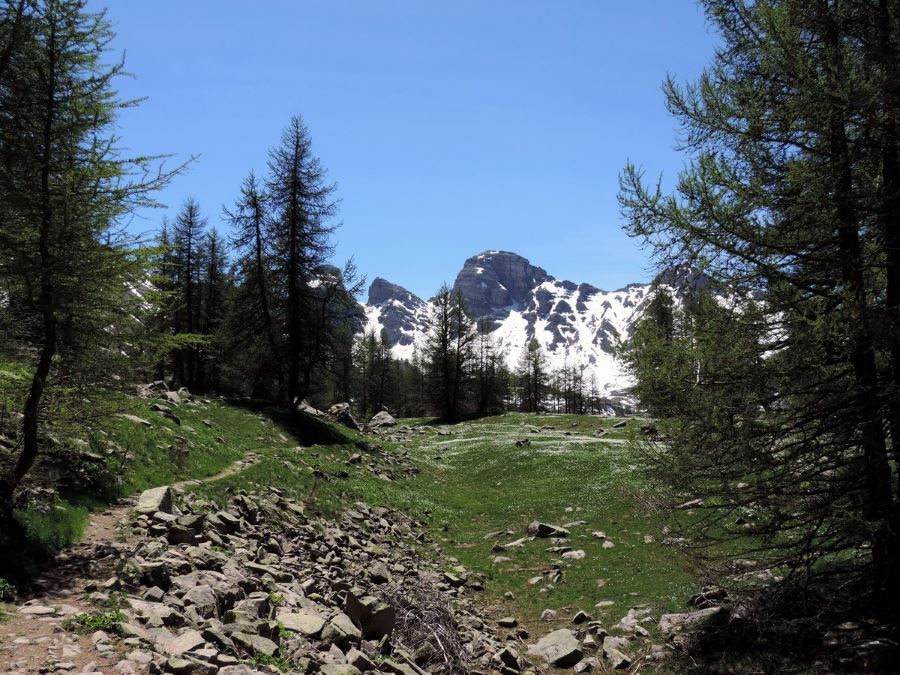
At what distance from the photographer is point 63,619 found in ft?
23.4

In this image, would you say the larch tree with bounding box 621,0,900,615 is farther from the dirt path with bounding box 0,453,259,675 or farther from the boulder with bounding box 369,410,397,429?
the boulder with bounding box 369,410,397,429

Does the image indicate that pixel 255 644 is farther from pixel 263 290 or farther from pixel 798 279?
pixel 263 290

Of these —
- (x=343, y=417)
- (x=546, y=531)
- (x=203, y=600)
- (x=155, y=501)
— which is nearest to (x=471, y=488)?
(x=546, y=531)

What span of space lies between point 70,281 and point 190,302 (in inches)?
1533

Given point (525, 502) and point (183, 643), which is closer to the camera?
point (183, 643)

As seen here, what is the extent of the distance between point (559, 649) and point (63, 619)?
30.7ft

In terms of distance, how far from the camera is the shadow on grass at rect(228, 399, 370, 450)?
3033 cm

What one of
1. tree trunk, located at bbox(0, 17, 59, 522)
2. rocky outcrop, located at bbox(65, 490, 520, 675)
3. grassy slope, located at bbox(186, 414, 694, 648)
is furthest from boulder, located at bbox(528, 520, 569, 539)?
tree trunk, located at bbox(0, 17, 59, 522)

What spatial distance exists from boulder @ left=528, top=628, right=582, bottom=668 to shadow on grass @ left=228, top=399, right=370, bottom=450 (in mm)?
19851

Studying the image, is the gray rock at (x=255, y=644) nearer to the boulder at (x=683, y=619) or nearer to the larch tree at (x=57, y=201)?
the larch tree at (x=57, y=201)

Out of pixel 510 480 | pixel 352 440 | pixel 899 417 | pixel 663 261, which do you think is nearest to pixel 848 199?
pixel 663 261


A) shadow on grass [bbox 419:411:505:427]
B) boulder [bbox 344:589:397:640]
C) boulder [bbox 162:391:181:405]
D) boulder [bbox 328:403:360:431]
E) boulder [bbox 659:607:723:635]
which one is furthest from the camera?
shadow on grass [bbox 419:411:505:427]

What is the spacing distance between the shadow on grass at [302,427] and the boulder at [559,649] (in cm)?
1985

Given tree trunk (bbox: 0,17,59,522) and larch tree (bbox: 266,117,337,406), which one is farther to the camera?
larch tree (bbox: 266,117,337,406)
